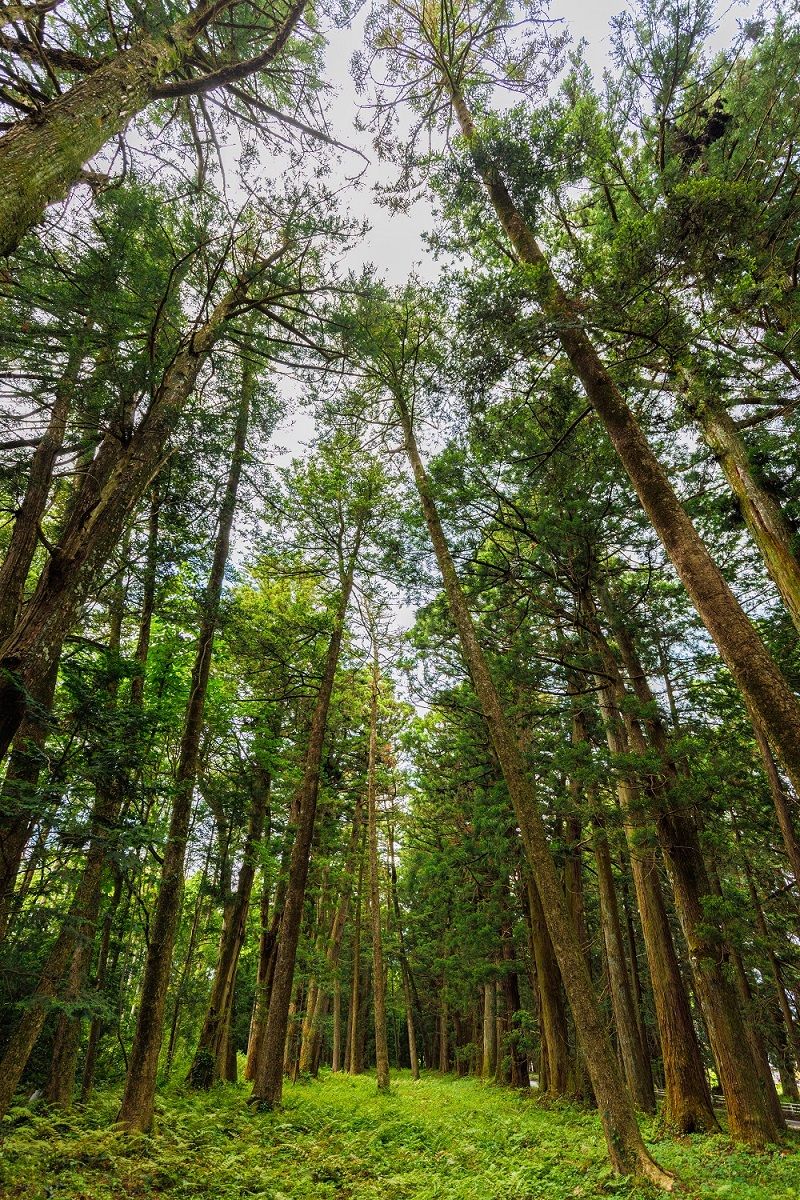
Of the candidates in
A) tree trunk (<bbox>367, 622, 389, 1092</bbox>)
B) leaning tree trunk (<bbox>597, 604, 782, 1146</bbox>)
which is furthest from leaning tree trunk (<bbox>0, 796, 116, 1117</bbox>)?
tree trunk (<bbox>367, 622, 389, 1092</bbox>)

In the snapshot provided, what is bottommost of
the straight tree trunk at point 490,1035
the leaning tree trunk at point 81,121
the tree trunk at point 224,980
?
the straight tree trunk at point 490,1035

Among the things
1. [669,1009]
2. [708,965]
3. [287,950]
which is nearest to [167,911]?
[287,950]

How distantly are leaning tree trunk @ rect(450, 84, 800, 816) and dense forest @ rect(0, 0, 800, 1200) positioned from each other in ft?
0.12

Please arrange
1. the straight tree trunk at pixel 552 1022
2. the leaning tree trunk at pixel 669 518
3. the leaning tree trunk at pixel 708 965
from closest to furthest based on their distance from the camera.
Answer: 1. the leaning tree trunk at pixel 669 518
2. the leaning tree trunk at pixel 708 965
3. the straight tree trunk at pixel 552 1022

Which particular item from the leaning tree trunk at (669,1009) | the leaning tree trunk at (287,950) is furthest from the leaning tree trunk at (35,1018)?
the leaning tree trunk at (669,1009)

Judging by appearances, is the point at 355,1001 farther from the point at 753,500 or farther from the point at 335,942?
the point at 753,500

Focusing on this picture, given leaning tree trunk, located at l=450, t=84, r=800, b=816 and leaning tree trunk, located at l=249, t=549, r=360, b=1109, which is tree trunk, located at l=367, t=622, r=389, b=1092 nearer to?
leaning tree trunk, located at l=249, t=549, r=360, b=1109

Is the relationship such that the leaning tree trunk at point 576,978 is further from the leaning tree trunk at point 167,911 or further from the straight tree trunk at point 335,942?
the straight tree trunk at point 335,942

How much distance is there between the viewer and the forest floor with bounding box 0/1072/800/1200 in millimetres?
4633

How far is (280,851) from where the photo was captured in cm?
1403

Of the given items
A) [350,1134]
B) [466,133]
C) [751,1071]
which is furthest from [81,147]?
[350,1134]

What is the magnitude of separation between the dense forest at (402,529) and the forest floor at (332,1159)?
0.07 metres

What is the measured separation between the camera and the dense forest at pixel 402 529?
4652 mm

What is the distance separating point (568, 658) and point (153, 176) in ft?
32.3
